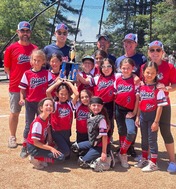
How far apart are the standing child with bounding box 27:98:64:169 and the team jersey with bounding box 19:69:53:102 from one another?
34 cm

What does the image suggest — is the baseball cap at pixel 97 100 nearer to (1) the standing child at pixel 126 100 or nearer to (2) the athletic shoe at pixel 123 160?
(1) the standing child at pixel 126 100

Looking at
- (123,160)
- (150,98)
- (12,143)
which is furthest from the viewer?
(12,143)

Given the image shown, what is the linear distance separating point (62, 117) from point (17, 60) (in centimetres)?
114

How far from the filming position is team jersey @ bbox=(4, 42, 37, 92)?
438 cm

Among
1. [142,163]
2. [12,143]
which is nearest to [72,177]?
[142,163]

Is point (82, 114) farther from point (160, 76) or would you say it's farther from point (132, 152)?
point (160, 76)

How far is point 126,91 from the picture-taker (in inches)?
153

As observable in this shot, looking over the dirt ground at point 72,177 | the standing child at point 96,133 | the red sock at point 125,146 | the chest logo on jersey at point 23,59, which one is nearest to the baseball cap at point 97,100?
the standing child at point 96,133

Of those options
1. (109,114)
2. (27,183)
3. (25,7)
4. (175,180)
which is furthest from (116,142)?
(25,7)

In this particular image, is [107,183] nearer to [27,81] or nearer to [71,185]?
[71,185]

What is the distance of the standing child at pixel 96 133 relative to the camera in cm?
375

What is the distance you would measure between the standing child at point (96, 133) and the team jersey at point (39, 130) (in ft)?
1.80

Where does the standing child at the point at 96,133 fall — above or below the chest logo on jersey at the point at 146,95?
below

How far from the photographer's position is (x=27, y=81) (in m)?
4.07
